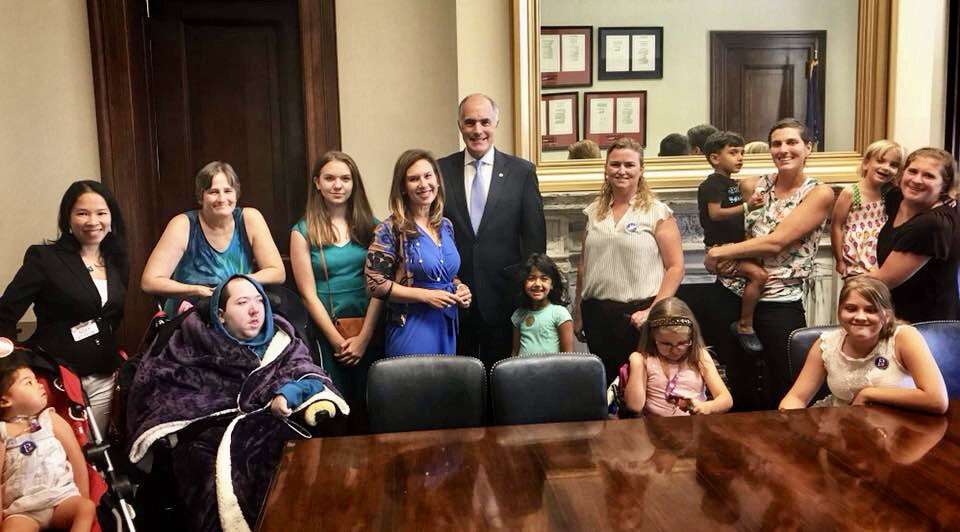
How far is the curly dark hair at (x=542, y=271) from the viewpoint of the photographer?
3186mm

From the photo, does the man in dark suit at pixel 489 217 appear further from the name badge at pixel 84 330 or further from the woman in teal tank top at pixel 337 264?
the name badge at pixel 84 330

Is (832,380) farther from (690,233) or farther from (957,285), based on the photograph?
(690,233)

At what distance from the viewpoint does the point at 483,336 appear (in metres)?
3.35

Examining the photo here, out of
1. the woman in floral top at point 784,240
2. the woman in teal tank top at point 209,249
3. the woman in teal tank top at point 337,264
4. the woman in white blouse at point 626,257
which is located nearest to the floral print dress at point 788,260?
the woman in floral top at point 784,240

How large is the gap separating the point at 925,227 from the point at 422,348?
1.86 m

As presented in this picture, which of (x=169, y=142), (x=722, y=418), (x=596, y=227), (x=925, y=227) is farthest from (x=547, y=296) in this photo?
(x=169, y=142)

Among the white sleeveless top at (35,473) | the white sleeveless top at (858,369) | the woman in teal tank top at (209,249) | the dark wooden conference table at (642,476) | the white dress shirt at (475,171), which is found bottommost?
the white sleeveless top at (35,473)

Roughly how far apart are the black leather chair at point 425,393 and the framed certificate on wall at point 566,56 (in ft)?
6.33

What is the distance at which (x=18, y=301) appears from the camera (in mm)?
2895

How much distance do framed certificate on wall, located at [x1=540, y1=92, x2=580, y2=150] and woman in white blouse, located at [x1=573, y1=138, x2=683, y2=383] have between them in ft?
2.89

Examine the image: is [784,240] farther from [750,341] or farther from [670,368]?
[670,368]

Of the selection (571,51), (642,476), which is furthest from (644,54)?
(642,476)

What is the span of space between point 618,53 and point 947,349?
6.91 ft

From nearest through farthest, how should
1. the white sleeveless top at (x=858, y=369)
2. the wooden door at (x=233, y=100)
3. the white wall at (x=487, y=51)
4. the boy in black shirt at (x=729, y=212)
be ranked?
the white sleeveless top at (x=858, y=369) → the boy in black shirt at (x=729, y=212) → the white wall at (x=487, y=51) → the wooden door at (x=233, y=100)
